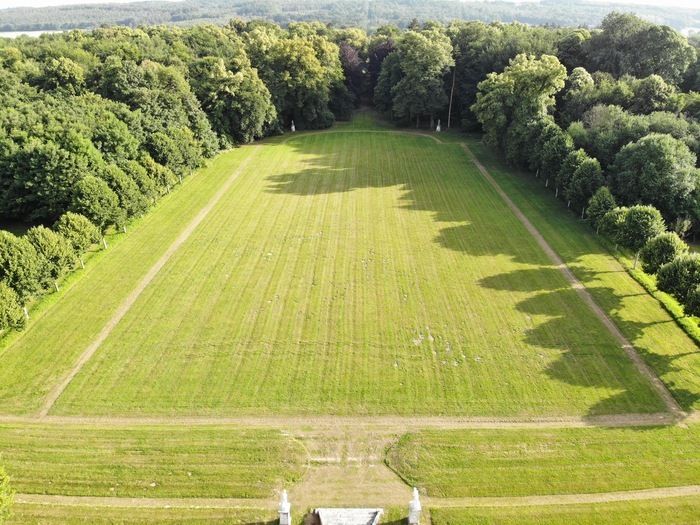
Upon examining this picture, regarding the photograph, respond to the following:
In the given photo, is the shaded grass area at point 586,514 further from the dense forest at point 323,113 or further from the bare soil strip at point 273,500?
the dense forest at point 323,113

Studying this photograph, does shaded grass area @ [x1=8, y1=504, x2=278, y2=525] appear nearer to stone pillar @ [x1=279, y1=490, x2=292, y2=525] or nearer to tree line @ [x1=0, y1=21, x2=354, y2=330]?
stone pillar @ [x1=279, y1=490, x2=292, y2=525]

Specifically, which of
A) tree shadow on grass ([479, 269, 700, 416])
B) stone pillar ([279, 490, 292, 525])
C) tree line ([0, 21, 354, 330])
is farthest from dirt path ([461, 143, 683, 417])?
tree line ([0, 21, 354, 330])

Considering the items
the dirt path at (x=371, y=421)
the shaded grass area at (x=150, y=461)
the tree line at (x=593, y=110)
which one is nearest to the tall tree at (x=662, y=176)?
the tree line at (x=593, y=110)

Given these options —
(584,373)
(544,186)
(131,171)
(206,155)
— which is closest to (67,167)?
(131,171)

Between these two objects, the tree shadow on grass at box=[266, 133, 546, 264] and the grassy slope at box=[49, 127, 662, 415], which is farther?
the tree shadow on grass at box=[266, 133, 546, 264]

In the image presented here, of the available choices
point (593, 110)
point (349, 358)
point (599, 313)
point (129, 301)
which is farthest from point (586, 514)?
point (593, 110)

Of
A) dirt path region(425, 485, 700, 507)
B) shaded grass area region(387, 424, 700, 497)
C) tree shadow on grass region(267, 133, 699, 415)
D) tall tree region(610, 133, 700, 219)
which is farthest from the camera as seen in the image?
tall tree region(610, 133, 700, 219)
